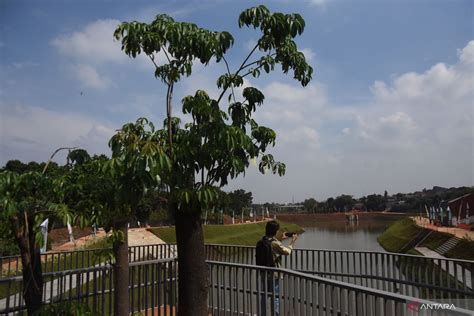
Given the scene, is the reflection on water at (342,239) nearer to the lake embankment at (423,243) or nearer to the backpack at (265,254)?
the lake embankment at (423,243)

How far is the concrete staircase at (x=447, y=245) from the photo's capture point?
32.2 meters

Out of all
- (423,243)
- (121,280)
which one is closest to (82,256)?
(121,280)

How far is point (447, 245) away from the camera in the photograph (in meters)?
34.0

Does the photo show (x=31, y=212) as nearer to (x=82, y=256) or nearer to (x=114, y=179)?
(x=114, y=179)

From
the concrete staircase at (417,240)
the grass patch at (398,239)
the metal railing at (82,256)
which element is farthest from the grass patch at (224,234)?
the metal railing at (82,256)

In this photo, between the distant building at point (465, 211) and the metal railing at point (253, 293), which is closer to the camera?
the metal railing at point (253, 293)

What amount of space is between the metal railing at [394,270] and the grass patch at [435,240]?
3131 centimetres

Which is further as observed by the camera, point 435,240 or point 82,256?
Answer: point 435,240

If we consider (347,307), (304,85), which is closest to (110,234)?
(347,307)

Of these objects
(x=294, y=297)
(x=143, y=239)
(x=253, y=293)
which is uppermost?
(x=294, y=297)

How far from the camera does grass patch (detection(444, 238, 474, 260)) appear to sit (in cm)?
2795

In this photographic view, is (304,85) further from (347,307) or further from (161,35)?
(347,307)

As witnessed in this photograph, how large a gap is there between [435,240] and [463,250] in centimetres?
1059

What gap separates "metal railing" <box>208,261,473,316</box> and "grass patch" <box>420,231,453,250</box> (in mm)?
34195
